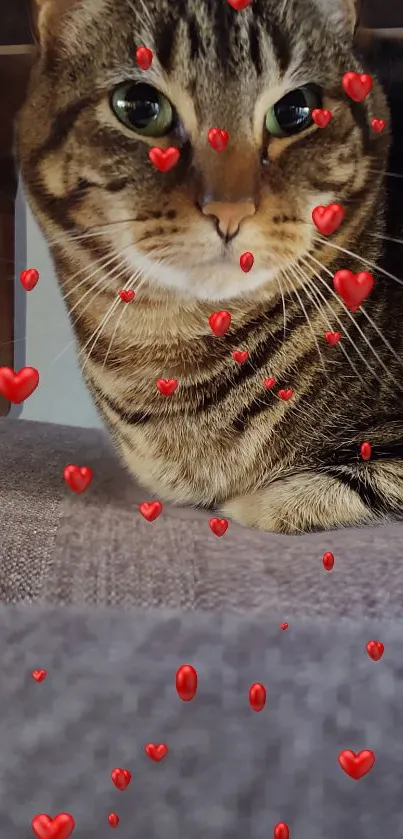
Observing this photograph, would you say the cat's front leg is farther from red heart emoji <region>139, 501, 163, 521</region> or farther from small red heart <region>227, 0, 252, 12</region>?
small red heart <region>227, 0, 252, 12</region>

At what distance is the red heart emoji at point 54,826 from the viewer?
37 cm

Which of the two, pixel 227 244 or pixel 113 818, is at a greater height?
pixel 227 244

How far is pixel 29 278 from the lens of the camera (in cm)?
48

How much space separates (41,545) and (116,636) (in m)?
0.08

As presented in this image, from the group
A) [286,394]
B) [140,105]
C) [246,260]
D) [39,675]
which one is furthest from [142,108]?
[39,675]

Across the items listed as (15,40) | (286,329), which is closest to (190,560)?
(286,329)

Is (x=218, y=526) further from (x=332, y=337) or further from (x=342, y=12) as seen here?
(x=342, y=12)

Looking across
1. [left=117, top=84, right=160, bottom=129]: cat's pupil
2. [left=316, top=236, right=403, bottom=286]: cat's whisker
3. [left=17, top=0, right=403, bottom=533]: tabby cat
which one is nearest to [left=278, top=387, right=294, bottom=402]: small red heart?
[left=17, top=0, right=403, bottom=533]: tabby cat

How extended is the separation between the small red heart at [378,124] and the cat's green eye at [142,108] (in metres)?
0.15

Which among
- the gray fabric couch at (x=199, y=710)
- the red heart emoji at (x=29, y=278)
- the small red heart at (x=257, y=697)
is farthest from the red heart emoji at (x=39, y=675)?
the red heart emoji at (x=29, y=278)

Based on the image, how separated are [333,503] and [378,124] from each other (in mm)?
259

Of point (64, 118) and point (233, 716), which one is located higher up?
point (64, 118)

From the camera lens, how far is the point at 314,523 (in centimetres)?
50

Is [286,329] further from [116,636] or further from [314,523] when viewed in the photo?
[116,636]
